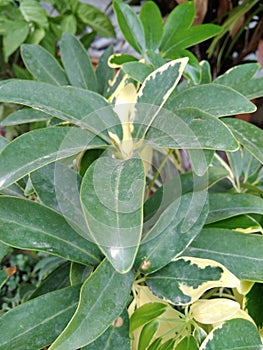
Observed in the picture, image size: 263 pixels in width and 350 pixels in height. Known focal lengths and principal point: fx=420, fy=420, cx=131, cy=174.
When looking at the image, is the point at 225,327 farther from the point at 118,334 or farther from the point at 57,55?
the point at 57,55

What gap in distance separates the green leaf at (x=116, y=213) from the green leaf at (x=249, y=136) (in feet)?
0.52

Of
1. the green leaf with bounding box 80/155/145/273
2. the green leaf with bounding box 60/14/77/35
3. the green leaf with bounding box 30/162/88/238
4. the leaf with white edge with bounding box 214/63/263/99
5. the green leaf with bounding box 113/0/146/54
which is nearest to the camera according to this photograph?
the green leaf with bounding box 80/155/145/273

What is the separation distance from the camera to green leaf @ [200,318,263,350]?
0.43 meters

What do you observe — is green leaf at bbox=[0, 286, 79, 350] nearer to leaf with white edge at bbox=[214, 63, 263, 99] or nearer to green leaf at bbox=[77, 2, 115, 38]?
leaf with white edge at bbox=[214, 63, 263, 99]

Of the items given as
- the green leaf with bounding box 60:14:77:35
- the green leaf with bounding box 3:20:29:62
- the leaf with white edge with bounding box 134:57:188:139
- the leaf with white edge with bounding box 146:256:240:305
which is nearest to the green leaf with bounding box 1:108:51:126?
the leaf with white edge with bounding box 134:57:188:139

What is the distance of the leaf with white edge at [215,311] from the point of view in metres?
0.44

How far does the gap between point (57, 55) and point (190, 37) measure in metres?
0.81

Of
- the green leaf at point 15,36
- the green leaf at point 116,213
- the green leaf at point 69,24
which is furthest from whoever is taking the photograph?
the green leaf at point 69,24

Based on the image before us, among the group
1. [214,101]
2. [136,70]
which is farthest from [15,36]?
[214,101]

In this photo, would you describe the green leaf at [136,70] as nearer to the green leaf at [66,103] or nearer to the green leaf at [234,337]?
the green leaf at [66,103]

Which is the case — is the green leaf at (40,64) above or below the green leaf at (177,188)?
above

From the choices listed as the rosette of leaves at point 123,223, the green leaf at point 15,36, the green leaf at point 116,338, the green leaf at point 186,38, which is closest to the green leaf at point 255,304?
the rosette of leaves at point 123,223

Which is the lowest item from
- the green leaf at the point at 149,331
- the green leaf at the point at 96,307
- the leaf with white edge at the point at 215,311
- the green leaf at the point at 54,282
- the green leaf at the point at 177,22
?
the green leaf at the point at 54,282

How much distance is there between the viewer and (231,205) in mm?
535
